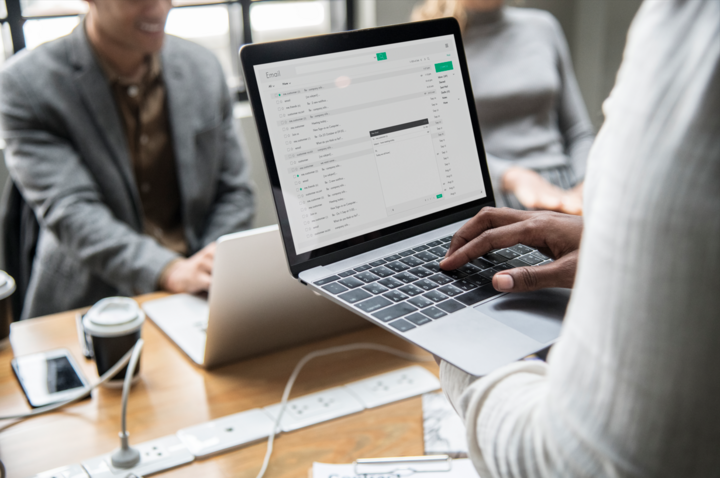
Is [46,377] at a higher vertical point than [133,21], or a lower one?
lower

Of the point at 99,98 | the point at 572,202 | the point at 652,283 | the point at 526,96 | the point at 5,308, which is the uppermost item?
the point at 652,283

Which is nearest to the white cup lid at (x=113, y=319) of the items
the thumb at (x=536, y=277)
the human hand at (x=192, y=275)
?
the human hand at (x=192, y=275)

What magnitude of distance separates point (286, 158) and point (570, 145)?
152 cm

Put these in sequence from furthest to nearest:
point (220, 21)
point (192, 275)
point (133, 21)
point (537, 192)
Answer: point (220, 21) → point (537, 192) → point (133, 21) → point (192, 275)

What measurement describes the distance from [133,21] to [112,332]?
0.92 metres

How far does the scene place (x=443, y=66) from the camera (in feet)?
2.74

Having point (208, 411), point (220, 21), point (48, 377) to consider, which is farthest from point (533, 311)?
point (220, 21)

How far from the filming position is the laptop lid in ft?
2.32

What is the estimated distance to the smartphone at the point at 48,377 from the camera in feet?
2.80

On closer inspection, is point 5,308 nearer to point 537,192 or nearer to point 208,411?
point 208,411

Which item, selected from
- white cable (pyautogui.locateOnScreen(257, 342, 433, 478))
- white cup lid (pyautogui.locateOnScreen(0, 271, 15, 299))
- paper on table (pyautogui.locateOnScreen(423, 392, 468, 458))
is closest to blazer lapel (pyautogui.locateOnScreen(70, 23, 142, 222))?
white cup lid (pyautogui.locateOnScreen(0, 271, 15, 299))

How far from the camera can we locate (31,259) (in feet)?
5.15

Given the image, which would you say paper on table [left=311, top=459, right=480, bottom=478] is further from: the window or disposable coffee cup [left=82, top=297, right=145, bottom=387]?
the window

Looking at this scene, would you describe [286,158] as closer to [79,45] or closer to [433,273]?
[433,273]
